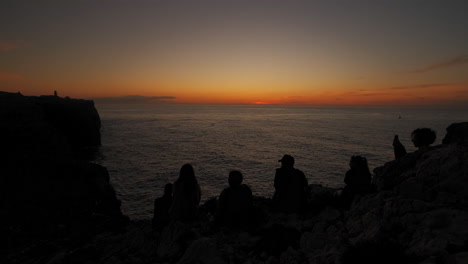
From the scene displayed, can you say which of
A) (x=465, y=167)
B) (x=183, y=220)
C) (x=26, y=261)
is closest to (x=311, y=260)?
(x=183, y=220)

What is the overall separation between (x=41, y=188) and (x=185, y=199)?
1583 centimetres

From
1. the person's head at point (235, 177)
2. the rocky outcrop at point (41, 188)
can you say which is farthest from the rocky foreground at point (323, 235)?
A: the person's head at point (235, 177)

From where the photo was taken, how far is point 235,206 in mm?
7371

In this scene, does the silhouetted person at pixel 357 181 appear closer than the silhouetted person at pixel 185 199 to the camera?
No

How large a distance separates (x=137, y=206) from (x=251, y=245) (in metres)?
18.1

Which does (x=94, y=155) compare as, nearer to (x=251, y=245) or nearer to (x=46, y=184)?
(x=46, y=184)

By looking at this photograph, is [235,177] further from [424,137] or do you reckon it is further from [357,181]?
[424,137]

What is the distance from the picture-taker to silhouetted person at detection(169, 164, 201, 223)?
25.8ft

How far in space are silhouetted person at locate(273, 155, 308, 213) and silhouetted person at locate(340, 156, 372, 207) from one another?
1468 millimetres

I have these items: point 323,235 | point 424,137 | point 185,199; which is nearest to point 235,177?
point 185,199

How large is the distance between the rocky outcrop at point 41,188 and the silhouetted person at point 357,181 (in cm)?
896

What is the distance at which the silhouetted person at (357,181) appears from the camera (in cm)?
812

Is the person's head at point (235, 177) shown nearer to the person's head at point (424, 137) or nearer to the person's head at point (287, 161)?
the person's head at point (287, 161)

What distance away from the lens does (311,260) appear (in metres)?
5.05
